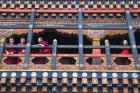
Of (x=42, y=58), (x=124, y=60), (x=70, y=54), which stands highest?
(x=70, y=54)

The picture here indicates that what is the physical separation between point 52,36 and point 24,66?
2.38 m

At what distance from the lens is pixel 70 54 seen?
40.1 feet

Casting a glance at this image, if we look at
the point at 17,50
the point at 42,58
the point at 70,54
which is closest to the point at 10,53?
the point at 17,50

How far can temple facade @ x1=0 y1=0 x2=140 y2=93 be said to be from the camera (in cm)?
1136

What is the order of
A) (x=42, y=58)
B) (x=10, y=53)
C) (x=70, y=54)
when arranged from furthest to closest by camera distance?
(x=42, y=58), (x=10, y=53), (x=70, y=54)

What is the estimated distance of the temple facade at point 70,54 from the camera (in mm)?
11359

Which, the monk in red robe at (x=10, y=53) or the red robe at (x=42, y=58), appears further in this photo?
the red robe at (x=42, y=58)

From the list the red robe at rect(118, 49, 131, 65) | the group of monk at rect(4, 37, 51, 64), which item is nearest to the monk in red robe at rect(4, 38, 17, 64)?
the group of monk at rect(4, 37, 51, 64)

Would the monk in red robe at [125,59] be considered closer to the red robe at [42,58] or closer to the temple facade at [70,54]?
the temple facade at [70,54]

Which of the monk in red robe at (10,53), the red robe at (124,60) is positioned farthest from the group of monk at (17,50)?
the red robe at (124,60)

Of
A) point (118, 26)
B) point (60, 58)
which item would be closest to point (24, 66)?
point (60, 58)

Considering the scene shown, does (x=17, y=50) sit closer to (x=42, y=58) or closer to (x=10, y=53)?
(x=10, y=53)

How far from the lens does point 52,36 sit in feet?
46.0

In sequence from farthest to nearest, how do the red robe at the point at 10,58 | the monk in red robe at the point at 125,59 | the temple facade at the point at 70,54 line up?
the monk in red robe at the point at 125,59 < the red robe at the point at 10,58 < the temple facade at the point at 70,54
